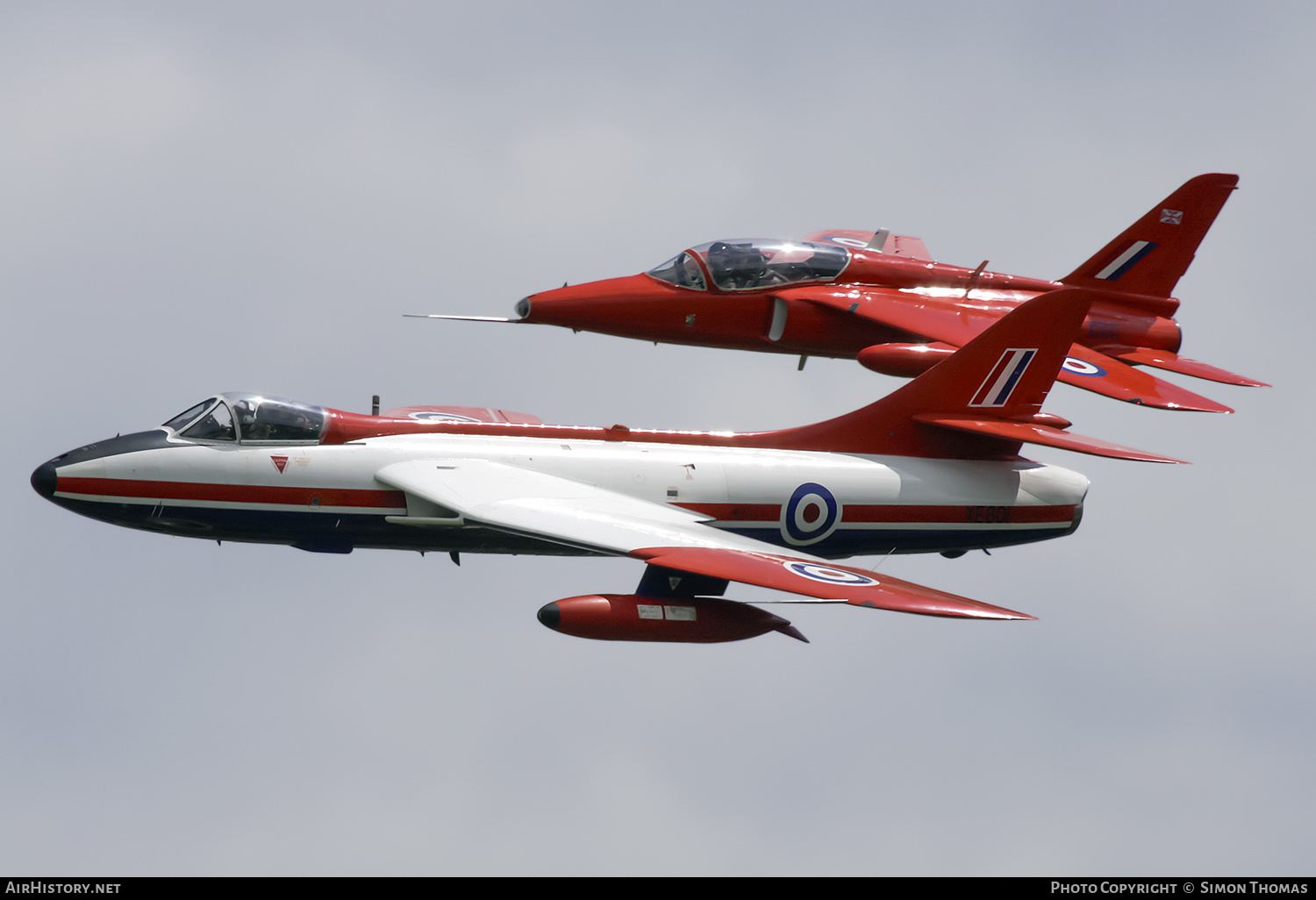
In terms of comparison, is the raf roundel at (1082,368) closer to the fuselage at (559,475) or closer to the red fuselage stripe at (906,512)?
Result: the fuselage at (559,475)

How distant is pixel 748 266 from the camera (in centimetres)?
3734

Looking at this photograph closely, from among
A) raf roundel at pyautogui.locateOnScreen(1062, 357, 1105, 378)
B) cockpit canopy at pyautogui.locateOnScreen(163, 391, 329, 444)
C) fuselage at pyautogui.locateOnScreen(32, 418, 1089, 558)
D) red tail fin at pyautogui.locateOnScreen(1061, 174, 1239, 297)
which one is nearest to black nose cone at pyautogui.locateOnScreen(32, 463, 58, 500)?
fuselage at pyautogui.locateOnScreen(32, 418, 1089, 558)

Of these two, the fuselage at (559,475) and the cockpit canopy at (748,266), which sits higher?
the cockpit canopy at (748,266)

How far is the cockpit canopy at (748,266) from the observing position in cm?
3725

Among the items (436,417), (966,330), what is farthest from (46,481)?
(966,330)

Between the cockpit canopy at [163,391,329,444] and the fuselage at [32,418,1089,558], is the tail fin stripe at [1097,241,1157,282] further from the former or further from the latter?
the cockpit canopy at [163,391,329,444]

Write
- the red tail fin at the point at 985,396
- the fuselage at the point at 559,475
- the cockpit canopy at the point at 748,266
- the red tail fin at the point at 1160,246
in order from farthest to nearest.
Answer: the red tail fin at the point at 1160,246, the cockpit canopy at the point at 748,266, the red tail fin at the point at 985,396, the fuselage at the point at 559,475

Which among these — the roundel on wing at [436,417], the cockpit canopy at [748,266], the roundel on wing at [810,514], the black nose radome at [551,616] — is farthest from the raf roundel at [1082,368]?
the black nose radome at [551,616]

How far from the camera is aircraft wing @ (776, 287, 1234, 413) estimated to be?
34.9 metres

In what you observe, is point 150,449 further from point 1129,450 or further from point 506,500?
point 1129,450

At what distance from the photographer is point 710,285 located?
3719 cm

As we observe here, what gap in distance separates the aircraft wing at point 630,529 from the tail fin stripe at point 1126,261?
11.8m

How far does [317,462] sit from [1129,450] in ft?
44.1

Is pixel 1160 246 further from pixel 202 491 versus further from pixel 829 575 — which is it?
pixel 202 491
